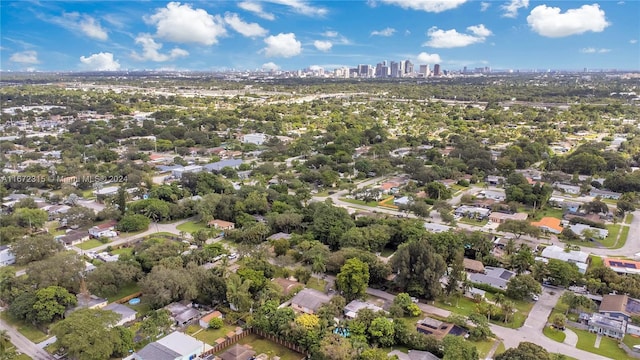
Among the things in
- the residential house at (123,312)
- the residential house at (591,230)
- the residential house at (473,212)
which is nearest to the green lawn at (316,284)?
the residential house at (123,312)

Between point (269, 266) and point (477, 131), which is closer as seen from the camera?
point (269, 266)

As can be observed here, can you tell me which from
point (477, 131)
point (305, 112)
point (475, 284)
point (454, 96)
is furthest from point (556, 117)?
point (475, 284)

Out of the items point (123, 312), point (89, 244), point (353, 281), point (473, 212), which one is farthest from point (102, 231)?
point (473, 212)

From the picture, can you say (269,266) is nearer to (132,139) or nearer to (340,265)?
(340,265)

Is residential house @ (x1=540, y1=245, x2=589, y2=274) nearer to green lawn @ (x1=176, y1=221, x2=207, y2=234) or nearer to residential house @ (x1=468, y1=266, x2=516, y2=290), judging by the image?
residential house @ (x1=468, y1=266, x2=516, y2=290)

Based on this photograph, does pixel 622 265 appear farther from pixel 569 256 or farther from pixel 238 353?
pixel 238 353

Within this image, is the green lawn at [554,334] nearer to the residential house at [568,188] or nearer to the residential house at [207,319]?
the residential house at [207,319]

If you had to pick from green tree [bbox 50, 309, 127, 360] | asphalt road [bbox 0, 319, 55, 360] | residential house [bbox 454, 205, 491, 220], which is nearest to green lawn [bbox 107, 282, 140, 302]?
asphalt road [bbox 0, 319, 55, 360]
